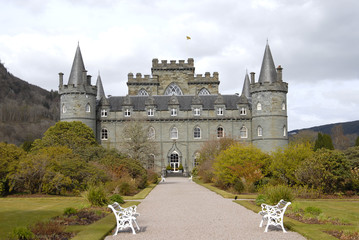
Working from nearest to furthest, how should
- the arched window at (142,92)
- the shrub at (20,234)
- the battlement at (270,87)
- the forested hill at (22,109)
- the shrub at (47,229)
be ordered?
the shrub at (20,234) → the shrub at (47,229) → the battlement at (270,87) → the arched window at (142,92) → the forested hill at (22,109)

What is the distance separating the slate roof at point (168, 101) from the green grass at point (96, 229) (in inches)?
1669

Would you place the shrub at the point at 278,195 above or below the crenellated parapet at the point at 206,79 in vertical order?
below

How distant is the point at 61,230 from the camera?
11953mm

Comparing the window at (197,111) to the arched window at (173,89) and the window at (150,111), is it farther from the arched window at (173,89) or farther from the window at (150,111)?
the arched window at (173,89)

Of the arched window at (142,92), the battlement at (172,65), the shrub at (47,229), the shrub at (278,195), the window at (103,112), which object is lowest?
the shrub at (47,229)

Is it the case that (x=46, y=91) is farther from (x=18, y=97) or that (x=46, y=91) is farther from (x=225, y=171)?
(x=225, y=171)

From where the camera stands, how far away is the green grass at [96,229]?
1131 cm

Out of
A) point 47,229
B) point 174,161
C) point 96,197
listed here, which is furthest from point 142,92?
point 47,229

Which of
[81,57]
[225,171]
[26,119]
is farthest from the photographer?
[26,119]

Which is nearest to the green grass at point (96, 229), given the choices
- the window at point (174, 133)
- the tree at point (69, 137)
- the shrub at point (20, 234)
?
the shrub at point (20, 234)

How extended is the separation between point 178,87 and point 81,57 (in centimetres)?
1607

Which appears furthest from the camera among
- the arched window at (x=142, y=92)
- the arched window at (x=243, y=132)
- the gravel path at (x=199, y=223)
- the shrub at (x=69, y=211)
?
the arched window at (x=142, y=92)

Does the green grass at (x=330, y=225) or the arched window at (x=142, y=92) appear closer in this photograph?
the green grass at (x=330, y=225)

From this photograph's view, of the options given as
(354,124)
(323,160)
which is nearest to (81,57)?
(323,160)
